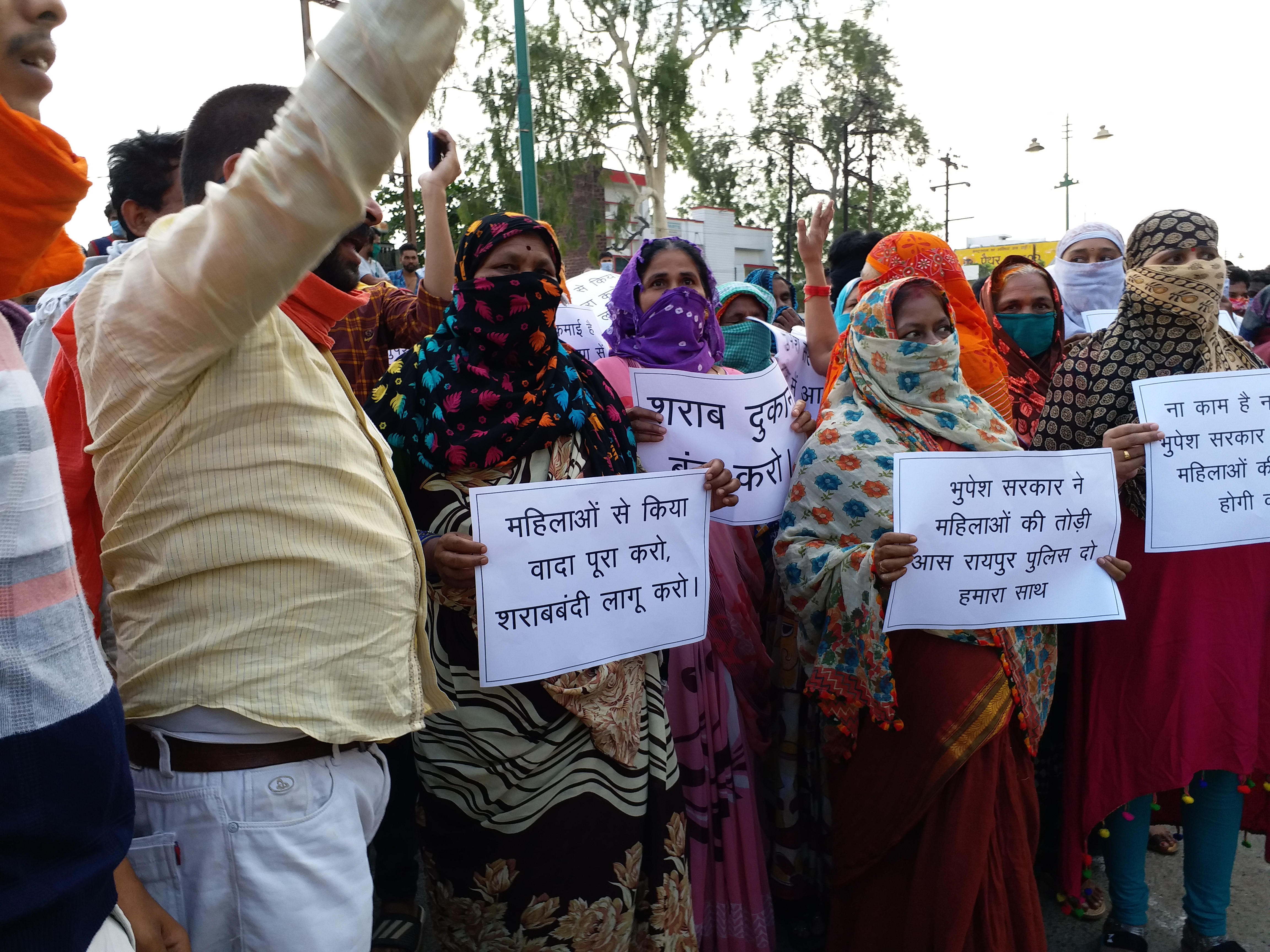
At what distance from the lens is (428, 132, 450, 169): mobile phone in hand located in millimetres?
3254

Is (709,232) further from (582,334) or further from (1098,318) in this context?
(582,334)

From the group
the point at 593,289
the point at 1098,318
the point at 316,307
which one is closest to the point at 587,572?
the point at 316,307

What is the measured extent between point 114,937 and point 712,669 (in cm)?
181

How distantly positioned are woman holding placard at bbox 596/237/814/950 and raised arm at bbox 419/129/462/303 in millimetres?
572

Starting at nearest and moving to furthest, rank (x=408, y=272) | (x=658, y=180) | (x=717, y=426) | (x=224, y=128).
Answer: (x=224, y=128) < (x=717, y=426) < (x=408, y=272) < (x=658, y=180)

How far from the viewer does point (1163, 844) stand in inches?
134

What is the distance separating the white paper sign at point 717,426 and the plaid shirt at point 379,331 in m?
0.91

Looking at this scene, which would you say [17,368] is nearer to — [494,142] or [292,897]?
[292,897]

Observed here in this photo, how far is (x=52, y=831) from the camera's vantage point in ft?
3.01

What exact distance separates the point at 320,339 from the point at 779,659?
1.91 metres

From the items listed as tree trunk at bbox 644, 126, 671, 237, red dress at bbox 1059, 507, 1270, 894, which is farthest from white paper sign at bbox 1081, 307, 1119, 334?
tree trunk at bbox 644, 126, 671, 237

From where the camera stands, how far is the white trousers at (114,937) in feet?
3.33

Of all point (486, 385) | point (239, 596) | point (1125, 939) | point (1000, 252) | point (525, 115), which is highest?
point (1000, 252)

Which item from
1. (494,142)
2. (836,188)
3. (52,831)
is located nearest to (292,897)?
(52,831)
